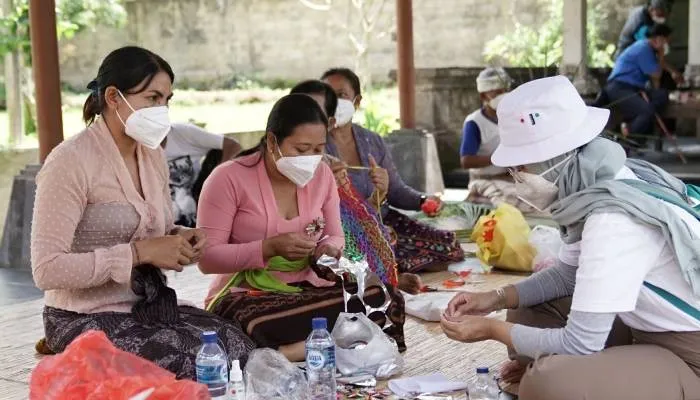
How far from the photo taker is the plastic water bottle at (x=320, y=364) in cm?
340

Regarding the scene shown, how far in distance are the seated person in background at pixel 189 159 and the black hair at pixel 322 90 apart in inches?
57.8

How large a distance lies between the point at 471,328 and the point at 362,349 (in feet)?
2.40

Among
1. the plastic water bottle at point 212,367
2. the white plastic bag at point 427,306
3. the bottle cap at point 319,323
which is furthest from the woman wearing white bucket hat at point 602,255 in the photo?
the white plastic bag at point 427,306

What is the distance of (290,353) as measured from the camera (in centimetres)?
388

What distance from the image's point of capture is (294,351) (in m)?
3.89

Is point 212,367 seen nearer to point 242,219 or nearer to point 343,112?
point 242,219

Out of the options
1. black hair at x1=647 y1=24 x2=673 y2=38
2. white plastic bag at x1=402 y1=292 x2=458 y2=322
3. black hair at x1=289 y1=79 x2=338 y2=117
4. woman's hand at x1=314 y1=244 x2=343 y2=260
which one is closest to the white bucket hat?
woman's hand at x1=314 y1=244 x2=343 y2=260

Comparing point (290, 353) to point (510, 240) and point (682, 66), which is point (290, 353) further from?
point (682, 66)

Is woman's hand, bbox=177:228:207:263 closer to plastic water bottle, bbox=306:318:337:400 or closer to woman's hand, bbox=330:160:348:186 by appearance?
plastic water bottle, bbox=306:318:337:400

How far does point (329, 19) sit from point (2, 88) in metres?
5.92

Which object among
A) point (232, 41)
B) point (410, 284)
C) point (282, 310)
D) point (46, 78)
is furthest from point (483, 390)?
point (232, 41)

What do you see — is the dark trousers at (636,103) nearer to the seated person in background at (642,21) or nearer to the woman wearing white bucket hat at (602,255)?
the seated person in background at (642,21)

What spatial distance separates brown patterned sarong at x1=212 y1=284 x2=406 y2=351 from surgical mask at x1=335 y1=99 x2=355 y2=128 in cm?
148

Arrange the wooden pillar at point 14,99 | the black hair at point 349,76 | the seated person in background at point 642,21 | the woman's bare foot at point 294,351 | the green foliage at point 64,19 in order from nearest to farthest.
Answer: the woman's bare foot at point 294,351
the black hair at point 349,76
the green foliage at point 64,19
the wooden pillar at point 14,99
the seated person in background at point 642,21
